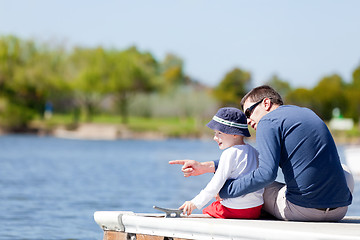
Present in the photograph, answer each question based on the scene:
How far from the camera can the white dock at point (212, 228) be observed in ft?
13.7

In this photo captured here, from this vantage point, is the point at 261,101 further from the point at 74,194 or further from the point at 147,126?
the point at 147,126

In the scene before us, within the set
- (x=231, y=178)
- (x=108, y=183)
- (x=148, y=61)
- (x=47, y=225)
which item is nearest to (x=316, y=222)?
(x=231, y=178)

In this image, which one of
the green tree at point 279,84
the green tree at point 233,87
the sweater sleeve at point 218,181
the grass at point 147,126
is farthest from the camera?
the green tree at point 279,84

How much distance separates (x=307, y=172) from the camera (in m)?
4.65

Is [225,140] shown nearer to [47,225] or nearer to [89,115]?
[47,225]

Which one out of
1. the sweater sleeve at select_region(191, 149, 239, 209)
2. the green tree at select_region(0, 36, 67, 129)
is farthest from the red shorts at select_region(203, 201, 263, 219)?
the green tree at select_region(0, 36, 67, 129)

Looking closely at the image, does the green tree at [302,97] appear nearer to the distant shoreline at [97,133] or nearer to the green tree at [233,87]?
the green tree at [233,87]

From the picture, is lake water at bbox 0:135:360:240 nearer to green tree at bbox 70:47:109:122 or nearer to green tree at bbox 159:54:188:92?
green tree at bbox 70:47:109:122

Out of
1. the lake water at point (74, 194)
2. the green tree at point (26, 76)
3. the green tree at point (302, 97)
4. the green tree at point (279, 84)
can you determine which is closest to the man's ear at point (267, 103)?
the lake water at point (74, 194)

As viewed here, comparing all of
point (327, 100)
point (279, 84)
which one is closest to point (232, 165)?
point (327, 100)

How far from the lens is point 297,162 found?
4656 millimetres

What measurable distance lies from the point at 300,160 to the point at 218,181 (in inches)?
23.4

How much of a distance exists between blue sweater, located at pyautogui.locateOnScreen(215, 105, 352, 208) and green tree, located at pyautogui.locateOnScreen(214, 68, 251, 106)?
262ft

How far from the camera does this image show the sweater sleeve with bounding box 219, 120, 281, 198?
4551 mm
